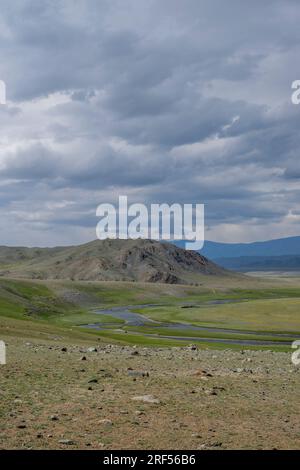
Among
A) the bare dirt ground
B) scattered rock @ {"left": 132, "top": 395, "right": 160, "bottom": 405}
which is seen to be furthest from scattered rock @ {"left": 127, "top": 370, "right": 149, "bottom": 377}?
scattered rock @ {"left": 132, "top": 395, "right": 160, "bottom": 405}

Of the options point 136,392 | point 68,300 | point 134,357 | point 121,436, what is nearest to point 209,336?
point 134,357

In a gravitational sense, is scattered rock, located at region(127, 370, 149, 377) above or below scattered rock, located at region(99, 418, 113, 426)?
above

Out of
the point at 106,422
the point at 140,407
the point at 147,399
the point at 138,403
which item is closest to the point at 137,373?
the point at 147,399

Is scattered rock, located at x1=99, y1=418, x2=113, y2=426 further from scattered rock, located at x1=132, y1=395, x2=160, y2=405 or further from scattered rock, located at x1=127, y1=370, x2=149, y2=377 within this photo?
scattered rock, located at x1=127, y1=370, x2=149, y2=377

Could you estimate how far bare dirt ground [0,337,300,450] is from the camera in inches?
582

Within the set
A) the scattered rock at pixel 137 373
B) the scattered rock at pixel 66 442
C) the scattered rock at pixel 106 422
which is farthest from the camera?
the scattered rock at pixel 137 373

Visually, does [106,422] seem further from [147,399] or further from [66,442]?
[147,399]

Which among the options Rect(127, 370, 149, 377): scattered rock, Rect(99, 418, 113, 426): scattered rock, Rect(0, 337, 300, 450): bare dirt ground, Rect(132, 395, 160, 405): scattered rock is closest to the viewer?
Rect(0, 337, 300, 450): bare dirt ground

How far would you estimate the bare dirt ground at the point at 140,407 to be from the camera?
1479 centimetres

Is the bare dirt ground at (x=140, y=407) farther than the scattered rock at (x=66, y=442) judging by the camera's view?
Yes

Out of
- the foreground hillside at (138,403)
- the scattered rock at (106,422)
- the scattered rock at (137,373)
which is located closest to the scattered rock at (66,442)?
the foreground hillside at (138,403)

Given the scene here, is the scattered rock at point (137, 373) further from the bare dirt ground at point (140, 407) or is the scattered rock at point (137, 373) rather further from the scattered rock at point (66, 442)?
the scattered rock at point (66, 442)

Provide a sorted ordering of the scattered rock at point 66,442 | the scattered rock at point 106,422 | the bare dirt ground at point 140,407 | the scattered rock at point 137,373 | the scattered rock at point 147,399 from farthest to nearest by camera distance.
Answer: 1. the scattered rock at point 137,373
2. the scattered rock at point 147,399
3. the scattered rock at point 106,422
4. the bare dirt ground at point 140,407
5. the scattered rock at point 66,442
